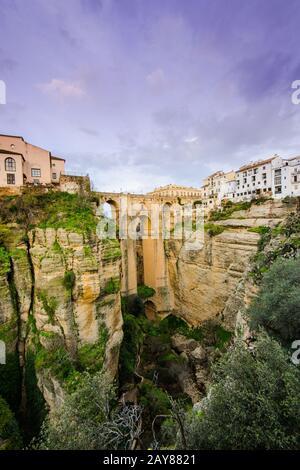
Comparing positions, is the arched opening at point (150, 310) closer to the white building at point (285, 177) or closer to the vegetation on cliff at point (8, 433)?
the vegetation on cliff at point (8, 433)

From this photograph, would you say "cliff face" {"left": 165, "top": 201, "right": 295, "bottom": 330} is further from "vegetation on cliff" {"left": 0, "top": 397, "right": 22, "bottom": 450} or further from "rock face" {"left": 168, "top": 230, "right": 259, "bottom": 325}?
"vegetation on cliff" {"left": 0, "top": 397, "right": 22, "bottom": 450}

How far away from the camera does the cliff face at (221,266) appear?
19.1 m

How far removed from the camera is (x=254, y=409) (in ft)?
14.9

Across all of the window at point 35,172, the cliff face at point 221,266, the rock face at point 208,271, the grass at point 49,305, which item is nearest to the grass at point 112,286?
the grass at point 49,305

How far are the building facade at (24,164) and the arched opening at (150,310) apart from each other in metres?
17.4

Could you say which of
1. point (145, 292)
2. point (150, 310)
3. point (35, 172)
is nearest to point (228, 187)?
point (145, 292)

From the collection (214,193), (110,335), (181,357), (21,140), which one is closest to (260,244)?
(181,357)

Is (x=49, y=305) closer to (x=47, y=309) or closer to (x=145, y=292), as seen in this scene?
(x=47, y=309)

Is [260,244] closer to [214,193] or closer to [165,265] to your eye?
[165,265]

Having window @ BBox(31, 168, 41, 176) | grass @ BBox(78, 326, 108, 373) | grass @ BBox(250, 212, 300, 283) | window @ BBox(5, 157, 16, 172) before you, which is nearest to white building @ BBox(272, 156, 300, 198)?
grass @ BBox(250, 212, 300, 283)

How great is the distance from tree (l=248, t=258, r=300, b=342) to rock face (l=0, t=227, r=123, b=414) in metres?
7.24

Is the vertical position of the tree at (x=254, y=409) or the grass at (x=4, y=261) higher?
the grass at (x=4, y=261)

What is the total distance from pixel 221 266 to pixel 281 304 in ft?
47.4
